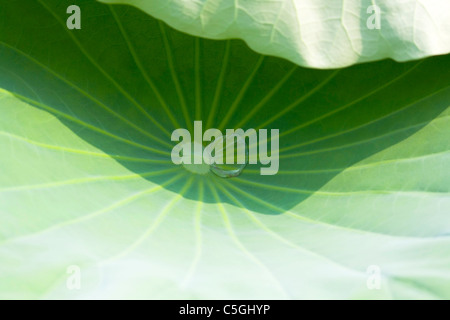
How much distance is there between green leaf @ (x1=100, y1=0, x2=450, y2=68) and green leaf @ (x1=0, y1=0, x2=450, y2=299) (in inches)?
8.6

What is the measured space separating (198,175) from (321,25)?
0.46 metres

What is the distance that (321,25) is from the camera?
111 cm

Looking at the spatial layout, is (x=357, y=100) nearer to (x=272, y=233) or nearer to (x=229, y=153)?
(x=229, y=153)

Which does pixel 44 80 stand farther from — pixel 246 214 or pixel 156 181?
pixel 246 214

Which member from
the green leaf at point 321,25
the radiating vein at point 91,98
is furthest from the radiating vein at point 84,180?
the green leaf at point 321,25

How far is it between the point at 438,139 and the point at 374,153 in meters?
0.14

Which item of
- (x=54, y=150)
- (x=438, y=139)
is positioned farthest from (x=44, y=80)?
(x=438, y=139)

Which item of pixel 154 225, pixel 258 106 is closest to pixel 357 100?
pixel 258 106

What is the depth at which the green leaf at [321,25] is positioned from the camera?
107 centimetres

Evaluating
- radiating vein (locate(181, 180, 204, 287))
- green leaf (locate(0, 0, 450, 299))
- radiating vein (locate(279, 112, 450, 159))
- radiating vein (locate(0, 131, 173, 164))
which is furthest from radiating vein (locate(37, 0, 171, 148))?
radiating vein (locate(279, 112, 450, 159))

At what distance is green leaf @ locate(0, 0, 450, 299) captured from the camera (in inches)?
37.1
